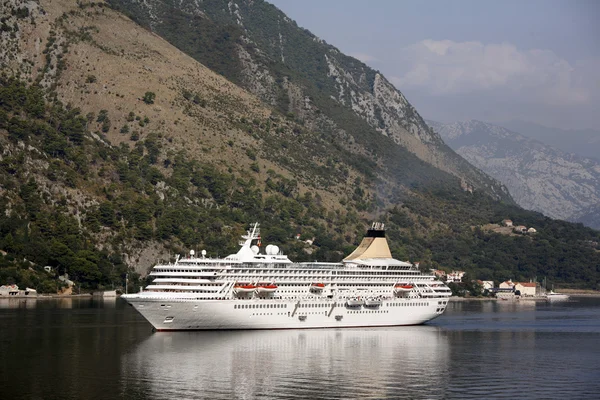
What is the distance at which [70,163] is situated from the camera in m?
191

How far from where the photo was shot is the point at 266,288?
342 ft

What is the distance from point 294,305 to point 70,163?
95.7 metres

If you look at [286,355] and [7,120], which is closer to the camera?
[286,355]

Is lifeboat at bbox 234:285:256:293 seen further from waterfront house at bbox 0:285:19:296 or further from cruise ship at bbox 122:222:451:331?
waterfront house at bbox 0:285:19:296

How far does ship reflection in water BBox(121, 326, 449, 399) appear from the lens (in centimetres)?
6888

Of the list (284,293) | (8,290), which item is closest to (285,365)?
(284,293)

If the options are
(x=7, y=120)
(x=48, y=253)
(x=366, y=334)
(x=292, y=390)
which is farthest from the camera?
(x=7, y=120)

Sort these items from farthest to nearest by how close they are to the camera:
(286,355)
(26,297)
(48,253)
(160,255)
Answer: (160,255), (48,253), (26,297), (286,355)

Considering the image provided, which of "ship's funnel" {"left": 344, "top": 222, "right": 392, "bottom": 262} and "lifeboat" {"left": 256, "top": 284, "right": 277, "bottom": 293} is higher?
"ship's funnel" {"left": 344, "top": 222, "right": 392, "bottom": 262}

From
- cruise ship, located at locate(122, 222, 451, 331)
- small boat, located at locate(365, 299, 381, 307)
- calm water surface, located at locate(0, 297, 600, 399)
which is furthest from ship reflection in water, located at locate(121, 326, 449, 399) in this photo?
small boat, located at locate(365, 299, 381, 307)

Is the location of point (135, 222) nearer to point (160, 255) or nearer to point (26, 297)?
point (160, 255)

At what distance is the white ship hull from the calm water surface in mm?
1669

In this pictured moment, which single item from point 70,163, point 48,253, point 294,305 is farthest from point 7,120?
point 294,305

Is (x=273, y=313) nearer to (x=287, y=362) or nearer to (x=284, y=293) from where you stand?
(x=284, y=293)
